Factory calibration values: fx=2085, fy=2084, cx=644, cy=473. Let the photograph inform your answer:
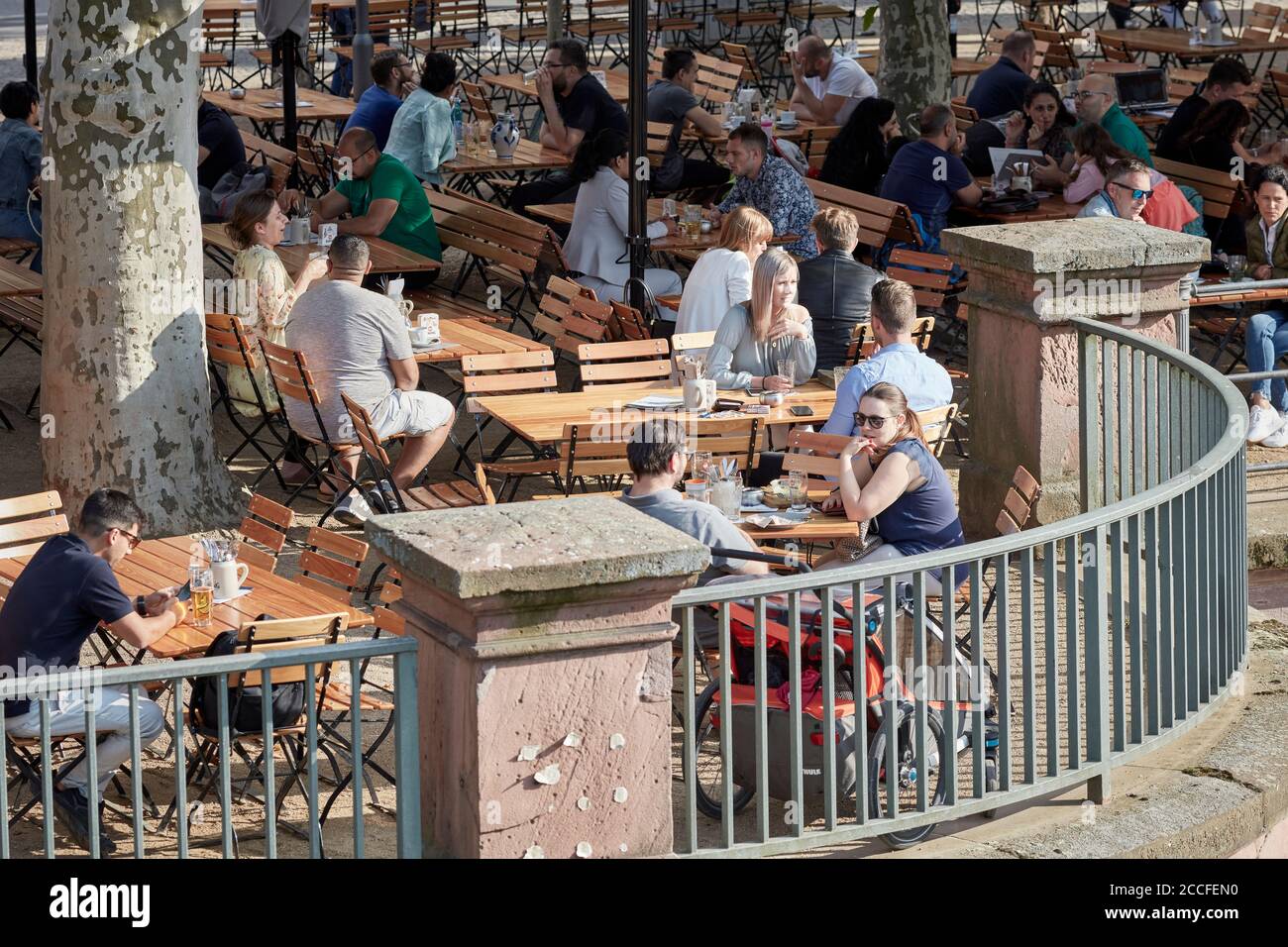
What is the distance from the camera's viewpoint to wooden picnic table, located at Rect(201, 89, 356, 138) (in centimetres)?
1482

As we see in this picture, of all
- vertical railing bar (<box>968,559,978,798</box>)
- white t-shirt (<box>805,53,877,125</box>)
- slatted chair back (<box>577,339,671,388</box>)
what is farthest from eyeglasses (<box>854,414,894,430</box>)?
white t-shirt (<box>805,53,877,125</box>)

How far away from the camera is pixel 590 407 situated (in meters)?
8.90

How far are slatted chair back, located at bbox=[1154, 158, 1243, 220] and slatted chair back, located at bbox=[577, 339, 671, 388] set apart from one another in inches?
167

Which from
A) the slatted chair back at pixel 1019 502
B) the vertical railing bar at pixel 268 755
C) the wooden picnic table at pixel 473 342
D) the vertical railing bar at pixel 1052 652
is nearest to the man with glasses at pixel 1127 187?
the wooden picnic table at pixel 473 342

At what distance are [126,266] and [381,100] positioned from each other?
5.27 m

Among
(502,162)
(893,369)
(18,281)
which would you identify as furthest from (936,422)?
(502,162)

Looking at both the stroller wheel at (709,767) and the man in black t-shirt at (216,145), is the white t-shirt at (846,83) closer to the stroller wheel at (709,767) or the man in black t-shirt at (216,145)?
the man in black t-shirt at (216,145)

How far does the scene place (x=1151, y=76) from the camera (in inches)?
620

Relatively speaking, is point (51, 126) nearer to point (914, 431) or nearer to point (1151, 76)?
point (914, 431)

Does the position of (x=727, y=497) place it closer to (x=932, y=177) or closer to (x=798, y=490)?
(x=798, y=490)

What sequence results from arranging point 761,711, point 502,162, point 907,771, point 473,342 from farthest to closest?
point 502,162
point 473,342
point 907,771
point 761,711

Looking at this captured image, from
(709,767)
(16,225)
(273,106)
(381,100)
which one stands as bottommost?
(709,767)
